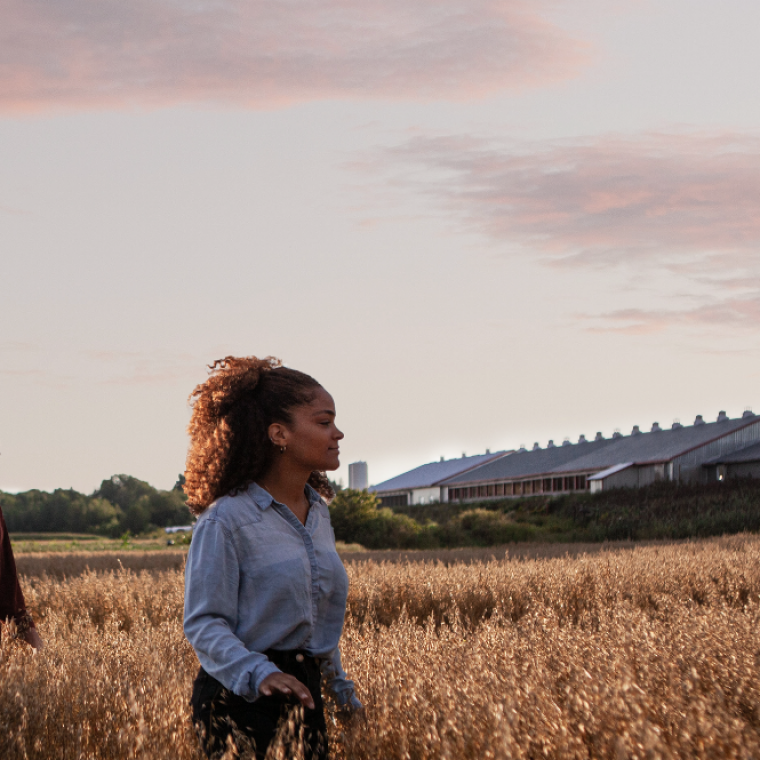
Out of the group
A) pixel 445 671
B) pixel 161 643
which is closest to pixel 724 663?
pixel 445 671

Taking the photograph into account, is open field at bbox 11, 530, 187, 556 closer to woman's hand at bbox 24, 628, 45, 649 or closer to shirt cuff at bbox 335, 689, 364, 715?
woman's hand at bbox 24, 628, 45, 649

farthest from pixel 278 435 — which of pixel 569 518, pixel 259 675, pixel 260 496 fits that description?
pixel 569 518

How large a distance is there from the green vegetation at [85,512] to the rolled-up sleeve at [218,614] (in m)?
86.9

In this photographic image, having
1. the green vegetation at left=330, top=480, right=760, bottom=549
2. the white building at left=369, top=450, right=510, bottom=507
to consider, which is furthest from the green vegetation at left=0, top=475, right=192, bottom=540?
the green vegetation at left=330, top=480, right=760, bottom=549

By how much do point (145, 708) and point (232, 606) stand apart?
101 centimetres

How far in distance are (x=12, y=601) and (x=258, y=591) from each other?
7.52 ft

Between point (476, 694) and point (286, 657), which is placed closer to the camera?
point (286, 657)

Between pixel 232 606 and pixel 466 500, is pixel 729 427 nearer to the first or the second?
pixel 466 500

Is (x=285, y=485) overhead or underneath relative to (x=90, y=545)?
overhead

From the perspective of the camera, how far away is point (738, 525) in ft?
113

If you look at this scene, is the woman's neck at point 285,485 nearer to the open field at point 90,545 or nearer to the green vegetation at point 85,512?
the open field at point 90,545

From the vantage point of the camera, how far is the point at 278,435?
10.4ft

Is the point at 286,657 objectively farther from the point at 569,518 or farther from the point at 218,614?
the point at 569,518

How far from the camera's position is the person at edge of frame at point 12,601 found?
4.57 m
